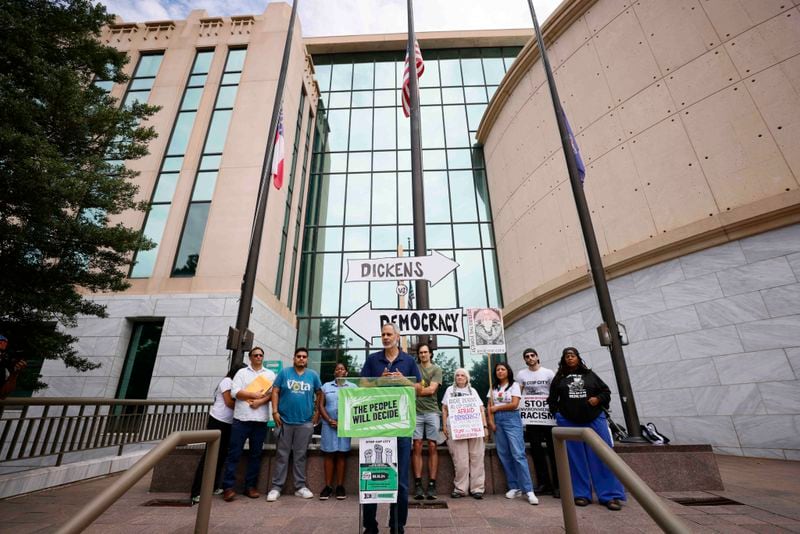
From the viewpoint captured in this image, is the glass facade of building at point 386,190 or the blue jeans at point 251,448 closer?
the blue jeans at point 251,448

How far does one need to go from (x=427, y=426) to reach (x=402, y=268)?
2.43 meters

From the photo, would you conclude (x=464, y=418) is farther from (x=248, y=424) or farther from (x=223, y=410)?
(x=223, y=410)

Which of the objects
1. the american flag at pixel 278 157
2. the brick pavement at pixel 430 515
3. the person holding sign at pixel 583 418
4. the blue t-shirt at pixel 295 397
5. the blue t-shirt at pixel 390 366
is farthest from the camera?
the american flag at pixel 278 157

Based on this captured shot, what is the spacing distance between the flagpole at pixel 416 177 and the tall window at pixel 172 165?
10.7 metres

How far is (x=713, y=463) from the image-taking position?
5176mm

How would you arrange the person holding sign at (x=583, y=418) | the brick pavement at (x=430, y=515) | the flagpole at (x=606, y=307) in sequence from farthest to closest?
1. the flagpole at (x=606, y=307)
2. the person holding sign at (x=583, y=418)
3. the brick pavement at (x=430, y=515)

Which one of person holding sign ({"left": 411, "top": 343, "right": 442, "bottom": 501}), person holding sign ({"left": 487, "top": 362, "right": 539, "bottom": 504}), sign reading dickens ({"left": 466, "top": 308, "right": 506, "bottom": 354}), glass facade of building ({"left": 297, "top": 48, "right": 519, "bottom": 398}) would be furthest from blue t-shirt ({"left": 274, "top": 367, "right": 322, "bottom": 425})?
glass facade of building ({"left": 297, "top": 48, "right": 519, "bottom": 398})

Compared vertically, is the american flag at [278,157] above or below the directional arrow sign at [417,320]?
above

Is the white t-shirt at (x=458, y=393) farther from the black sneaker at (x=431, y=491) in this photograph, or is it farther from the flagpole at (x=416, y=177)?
the flagpole at (x=416, y=177)

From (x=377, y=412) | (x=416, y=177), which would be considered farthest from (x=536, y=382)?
(x=416, y=177)

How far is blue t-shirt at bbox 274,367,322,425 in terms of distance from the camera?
5.33 meters

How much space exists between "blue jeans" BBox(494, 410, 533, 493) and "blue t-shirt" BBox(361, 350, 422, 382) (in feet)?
7.11

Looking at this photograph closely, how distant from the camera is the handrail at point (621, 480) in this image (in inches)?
67.0

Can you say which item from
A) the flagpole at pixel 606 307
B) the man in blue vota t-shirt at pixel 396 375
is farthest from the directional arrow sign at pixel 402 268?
the flagpole at pixel 606 307
